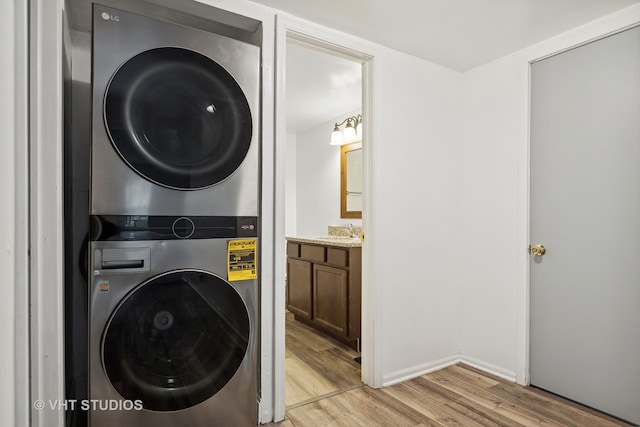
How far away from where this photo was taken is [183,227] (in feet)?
5.11

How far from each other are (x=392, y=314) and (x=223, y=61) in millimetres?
1891

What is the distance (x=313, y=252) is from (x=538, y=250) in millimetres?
1896

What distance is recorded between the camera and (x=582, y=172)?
85.7 inches

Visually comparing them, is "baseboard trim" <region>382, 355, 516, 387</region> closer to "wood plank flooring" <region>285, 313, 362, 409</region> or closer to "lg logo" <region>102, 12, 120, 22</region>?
"wood plank flooring" <region>285, 313, 362, 409</region>

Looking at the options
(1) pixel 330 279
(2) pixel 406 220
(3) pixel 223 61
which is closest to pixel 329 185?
(1) pixel 330 279

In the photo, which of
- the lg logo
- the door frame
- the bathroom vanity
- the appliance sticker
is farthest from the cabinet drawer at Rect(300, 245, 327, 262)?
the lg logo

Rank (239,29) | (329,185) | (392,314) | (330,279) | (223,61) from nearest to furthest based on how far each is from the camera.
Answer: (223,61), (239,29), (392,314), (330,279), (329,185)

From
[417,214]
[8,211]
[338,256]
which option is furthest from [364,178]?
[8,211]

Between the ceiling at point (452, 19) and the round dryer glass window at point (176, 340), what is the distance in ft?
→ 5.05

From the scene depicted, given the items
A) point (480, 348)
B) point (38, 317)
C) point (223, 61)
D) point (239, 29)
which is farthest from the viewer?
point (480, 348)

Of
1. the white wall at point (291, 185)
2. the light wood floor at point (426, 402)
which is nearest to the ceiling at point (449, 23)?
the light wood floor at point (426, 402)

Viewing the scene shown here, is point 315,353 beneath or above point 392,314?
beneath

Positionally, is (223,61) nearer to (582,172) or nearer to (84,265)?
(84,265)

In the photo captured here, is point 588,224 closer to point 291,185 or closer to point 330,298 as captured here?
point 330,298
